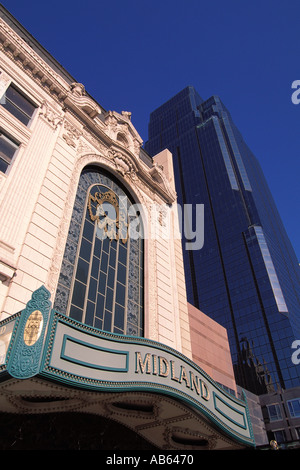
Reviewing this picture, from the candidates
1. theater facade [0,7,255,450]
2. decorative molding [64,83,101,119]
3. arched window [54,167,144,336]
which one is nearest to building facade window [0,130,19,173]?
theater facade [0,7,255,450]

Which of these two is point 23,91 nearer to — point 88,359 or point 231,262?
point 88,359

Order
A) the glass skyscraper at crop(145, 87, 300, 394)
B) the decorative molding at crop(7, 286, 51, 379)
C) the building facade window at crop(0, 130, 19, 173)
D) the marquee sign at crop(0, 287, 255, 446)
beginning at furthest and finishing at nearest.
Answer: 1. the glass skyscraper at crop(145, 87, 300, 394)
2. the building facade window at crop(0, 130, 19, 173)
3. the marquee sign at crop(0, 287, 255, 446)
4. the decorative molding at crop(7, 286, 51, 379)

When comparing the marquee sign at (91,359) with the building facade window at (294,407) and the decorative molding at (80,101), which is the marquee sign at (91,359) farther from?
the building facade window at (294,407)

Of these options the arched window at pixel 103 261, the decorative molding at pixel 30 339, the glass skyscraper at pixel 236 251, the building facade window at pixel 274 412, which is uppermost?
the glass skyscraper at pixel 236 251

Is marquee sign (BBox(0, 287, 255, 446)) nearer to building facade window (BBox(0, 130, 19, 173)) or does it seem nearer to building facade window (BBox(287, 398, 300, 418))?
A: building facade window (BBox(0, 130, 19, 173))

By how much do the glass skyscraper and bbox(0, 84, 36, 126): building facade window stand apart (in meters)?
84.2

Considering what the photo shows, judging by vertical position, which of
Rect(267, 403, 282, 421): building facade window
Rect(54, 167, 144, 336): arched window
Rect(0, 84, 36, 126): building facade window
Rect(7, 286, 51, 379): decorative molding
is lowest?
Rect(7, 286, 51, 379): decorative molding

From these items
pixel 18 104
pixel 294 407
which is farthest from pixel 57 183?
pixel 294 407

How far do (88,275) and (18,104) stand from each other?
824 cm

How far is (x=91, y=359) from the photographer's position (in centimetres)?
754

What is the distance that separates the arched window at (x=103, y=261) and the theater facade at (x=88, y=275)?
61 mm

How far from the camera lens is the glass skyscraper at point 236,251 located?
3396 inches

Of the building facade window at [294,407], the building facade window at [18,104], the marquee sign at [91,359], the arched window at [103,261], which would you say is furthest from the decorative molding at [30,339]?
the building facade window at [294,407]

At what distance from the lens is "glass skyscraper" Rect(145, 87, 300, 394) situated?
86.2 m
